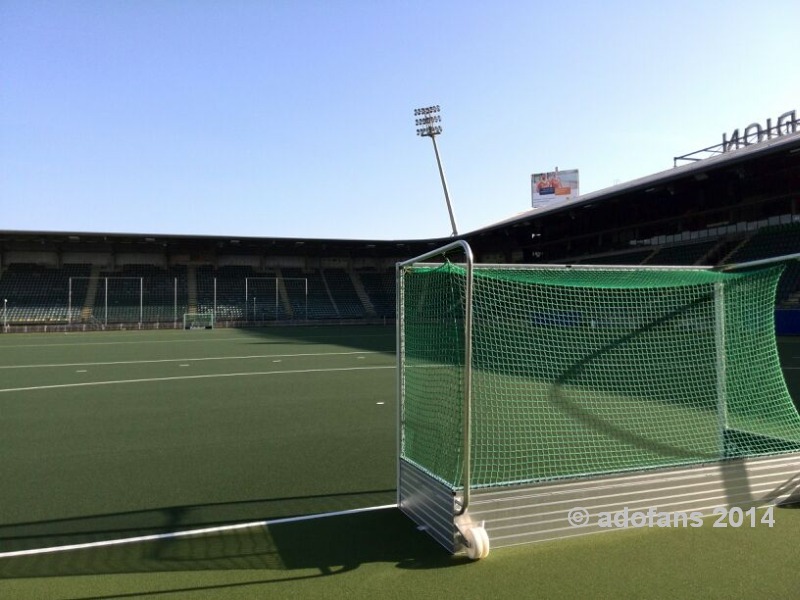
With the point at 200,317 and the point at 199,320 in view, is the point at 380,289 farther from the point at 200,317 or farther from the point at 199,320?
the point at 199,320

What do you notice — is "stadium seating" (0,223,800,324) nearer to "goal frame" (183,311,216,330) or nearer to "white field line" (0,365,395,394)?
"goal frame" (183,311,216,330)

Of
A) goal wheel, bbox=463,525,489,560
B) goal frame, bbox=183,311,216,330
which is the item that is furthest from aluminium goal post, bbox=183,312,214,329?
goal wheel, bbox=463,525,489,560

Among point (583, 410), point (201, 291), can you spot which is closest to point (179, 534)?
point (583, 410)

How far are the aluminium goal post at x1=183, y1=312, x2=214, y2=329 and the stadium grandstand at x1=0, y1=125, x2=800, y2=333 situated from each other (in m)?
0.39

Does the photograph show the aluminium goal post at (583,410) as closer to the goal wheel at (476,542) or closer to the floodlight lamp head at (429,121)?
the goal wheel at (476,542)

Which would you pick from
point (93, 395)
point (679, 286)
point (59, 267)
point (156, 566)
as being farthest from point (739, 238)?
point (59, 267)

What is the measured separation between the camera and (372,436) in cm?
677

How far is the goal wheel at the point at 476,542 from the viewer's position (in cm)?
342

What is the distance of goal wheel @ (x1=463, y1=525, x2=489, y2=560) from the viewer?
3.42 meters

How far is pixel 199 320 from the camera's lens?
3759cm

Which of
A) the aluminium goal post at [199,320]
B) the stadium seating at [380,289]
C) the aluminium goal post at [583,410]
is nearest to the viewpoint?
the aluminium goal post at [583,410]

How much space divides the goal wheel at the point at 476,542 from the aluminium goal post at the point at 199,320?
3537 centimetres

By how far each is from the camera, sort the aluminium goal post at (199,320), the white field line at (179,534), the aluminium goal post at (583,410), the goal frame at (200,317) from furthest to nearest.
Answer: the aluminium goal post at (199,320), the goal frame at (200,317), the aluminium goal post at (583,410), the white field line at (179,534)

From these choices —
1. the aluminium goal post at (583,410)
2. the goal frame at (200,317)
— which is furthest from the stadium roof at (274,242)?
the aluminium goal post at (583,410)
